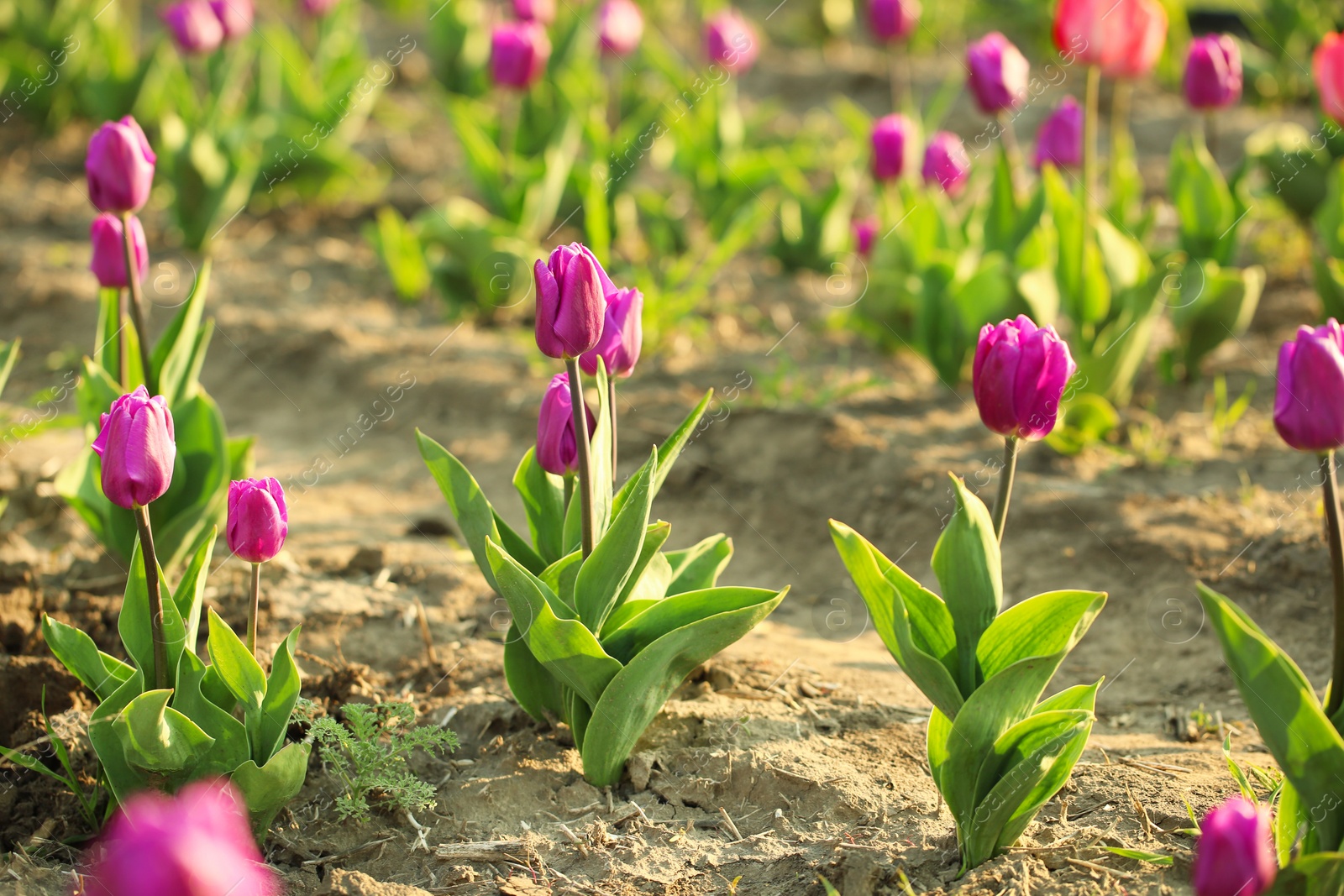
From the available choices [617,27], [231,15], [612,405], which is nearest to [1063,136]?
[617,27]

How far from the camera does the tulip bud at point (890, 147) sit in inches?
166

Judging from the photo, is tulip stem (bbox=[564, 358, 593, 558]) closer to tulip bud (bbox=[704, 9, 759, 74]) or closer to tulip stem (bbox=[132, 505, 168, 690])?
tulip stem (bbox=[132, 505, 168, 690])

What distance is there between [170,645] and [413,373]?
7.53 feet

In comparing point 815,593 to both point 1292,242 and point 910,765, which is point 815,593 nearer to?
point 910,765

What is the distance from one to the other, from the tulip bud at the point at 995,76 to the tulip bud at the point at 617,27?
1.89 meters

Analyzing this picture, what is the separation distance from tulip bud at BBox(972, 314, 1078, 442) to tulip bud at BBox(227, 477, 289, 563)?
1108 mm

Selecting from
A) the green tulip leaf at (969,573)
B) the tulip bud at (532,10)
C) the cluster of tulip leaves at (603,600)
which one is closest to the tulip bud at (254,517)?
the cluster of tulip leaves at (603,600)

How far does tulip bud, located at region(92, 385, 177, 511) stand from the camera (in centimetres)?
187

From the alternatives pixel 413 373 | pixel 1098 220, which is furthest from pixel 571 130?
pixel 1098 220

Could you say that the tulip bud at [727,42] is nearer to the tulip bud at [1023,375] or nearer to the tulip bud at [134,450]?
the tulip bud at [1023,375]

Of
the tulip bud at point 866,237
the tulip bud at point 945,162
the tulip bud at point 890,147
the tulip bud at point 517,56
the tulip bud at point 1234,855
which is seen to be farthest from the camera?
the tulip bud at point 517,56

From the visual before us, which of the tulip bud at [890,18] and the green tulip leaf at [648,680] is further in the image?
the tulip bud at [890,18]

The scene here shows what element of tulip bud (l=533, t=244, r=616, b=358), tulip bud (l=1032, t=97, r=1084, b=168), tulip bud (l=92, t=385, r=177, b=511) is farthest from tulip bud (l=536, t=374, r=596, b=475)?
tulip bud (l=1032, t=97, r=1084, b=168)

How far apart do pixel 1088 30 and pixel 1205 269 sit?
0.74 meters
